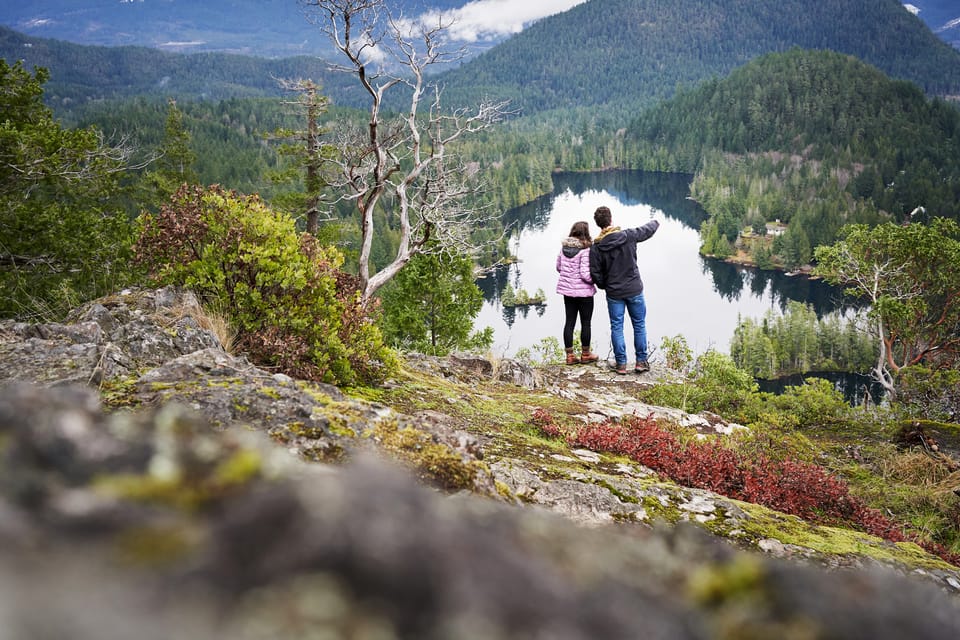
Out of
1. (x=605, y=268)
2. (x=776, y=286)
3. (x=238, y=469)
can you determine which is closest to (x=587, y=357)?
(x=605, y=268)

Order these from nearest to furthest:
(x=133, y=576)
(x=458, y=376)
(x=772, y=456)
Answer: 1. (x=133, y=576)
2. (x=772, y=456)
3. (x=458, y=376)

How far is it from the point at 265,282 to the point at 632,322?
7164 mm

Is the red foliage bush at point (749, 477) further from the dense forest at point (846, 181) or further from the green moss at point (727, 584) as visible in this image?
the dense forest at point (846, 181)

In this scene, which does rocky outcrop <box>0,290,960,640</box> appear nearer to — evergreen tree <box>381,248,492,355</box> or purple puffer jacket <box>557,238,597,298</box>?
purple puffer jacket <box>557,238,597,298</box>

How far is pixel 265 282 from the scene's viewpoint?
24.2 feet

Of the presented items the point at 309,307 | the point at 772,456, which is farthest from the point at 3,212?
the point at 772,456

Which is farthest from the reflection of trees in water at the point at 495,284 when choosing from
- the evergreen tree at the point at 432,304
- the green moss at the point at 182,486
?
the green moss at the point at 182,486

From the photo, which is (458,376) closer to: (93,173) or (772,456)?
(772,456)

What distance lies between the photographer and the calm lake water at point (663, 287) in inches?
3408

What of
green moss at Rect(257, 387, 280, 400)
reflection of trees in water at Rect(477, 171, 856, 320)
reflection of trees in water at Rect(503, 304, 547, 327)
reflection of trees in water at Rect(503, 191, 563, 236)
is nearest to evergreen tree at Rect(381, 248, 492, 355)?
green moss at Rect(257, 387, 280, 400)

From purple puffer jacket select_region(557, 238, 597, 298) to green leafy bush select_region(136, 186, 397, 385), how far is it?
540 centimetres

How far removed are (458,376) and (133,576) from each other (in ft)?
36.9

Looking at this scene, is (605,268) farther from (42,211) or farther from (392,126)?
(42,211)

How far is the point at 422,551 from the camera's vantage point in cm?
104
